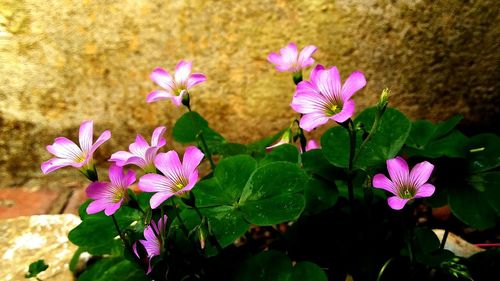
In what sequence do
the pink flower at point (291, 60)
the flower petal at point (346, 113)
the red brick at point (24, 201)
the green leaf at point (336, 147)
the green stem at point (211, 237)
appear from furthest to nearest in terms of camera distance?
the red brick at point (24, 201), the pink flower at point (291, 60), the green leaf at point (336, 147), the green stem at point (211, 237), the flower petal at point (346, 113)

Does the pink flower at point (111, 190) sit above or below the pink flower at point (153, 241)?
above

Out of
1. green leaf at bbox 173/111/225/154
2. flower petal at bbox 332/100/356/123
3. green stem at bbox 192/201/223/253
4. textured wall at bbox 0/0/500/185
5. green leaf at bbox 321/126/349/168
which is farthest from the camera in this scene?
textured wall at bbox 0/0/500/185

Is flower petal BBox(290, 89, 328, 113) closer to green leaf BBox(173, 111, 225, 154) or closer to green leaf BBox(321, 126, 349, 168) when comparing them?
green leaf BBox(321, 126, 349, 168)

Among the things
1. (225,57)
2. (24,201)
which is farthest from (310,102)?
(24,201)

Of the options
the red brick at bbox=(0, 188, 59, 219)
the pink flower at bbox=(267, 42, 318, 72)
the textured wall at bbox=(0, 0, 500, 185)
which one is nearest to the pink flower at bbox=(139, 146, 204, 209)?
the pink flower at bbox=(267, 42, 318, 72)

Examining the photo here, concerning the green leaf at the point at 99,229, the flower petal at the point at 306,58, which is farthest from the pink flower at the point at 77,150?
the flower petal at the point at 306,58

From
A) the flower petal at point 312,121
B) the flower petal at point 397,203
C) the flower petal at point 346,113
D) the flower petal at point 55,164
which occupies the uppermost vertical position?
the flower petal at point 346,113

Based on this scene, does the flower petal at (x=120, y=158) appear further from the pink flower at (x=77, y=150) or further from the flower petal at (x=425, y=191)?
Result: the flower petal at (x=425, y=191)
